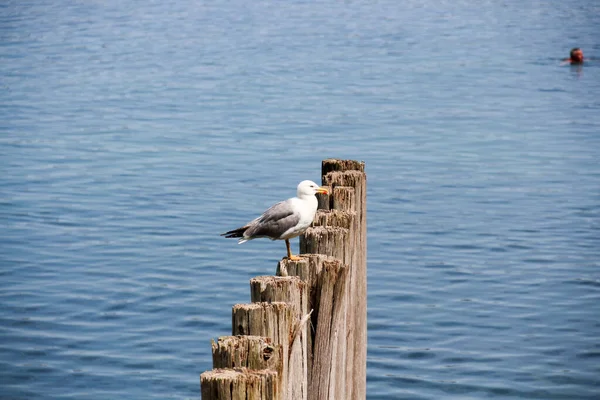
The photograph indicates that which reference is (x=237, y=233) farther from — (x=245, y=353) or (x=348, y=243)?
(x=245, y=353)

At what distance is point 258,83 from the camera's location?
3238 cm

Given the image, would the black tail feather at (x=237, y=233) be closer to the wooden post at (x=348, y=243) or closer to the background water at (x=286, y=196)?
the wooden post at (x=348, y=243)

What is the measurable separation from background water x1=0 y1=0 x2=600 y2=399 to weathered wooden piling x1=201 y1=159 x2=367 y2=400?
5116mm

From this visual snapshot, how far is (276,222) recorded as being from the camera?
8008 mm

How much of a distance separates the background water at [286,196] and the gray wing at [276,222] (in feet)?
15.6

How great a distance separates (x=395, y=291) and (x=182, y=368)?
3889 mm

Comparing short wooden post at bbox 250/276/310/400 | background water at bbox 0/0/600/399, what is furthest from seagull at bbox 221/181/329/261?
background water at bbox 0/0/600/399

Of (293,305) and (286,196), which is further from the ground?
(293,305)

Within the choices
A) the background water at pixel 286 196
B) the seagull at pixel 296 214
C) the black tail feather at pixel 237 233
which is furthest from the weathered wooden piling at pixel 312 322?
the background water at pixel 286 196

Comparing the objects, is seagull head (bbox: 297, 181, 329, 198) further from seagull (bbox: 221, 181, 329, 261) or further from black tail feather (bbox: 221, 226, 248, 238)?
black tail feather (bbox: 221, 226, 248, 238)

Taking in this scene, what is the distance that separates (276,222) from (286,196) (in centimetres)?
1143

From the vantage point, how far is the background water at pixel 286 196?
13539 millimetres

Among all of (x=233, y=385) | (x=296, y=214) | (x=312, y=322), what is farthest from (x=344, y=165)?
(x=233, y=385)

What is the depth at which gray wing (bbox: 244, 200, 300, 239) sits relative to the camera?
7680 mm
